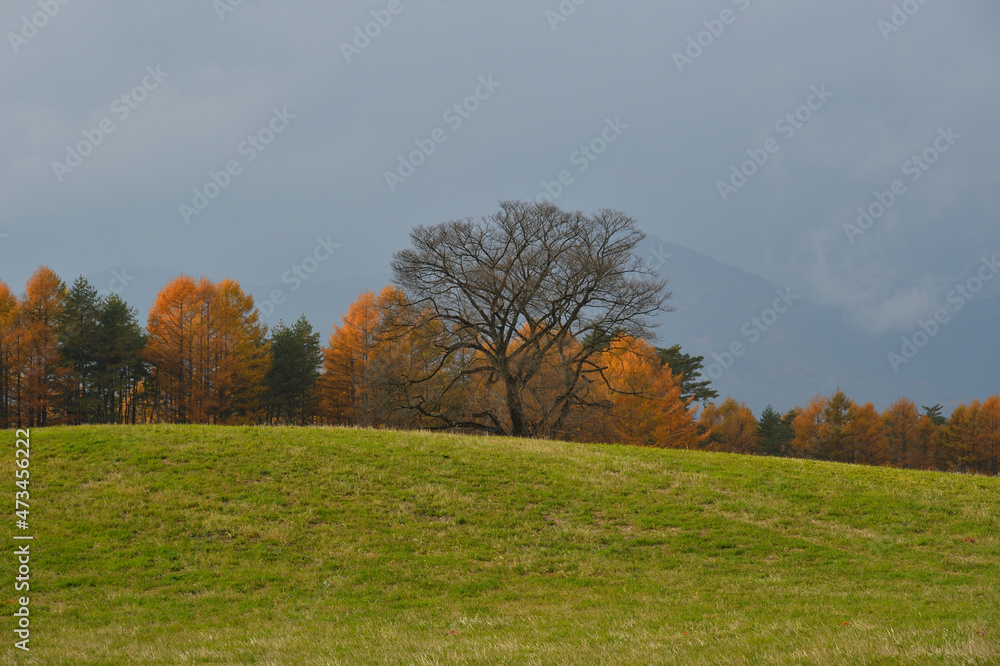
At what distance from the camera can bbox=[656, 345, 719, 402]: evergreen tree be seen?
70.8 metres

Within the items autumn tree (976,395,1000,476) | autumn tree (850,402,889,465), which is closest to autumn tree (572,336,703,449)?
autumn tree (850,402,889,465)

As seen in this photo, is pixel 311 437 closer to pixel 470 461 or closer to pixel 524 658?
pixel 470 461

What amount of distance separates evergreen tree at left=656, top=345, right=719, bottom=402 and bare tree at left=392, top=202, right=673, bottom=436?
34.9 metres

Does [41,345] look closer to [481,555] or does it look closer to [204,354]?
[204,354]

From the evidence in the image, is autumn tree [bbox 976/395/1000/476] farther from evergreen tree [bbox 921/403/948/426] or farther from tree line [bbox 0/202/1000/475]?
evergreen tree [bbox 921/403/948/426]

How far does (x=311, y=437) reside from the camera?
68.8 feet

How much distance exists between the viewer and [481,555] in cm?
1336

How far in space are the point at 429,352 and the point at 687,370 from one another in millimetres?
45836

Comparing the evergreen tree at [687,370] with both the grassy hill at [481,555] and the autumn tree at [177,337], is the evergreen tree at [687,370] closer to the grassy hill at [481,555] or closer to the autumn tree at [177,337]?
the autumn tree at [177,337]

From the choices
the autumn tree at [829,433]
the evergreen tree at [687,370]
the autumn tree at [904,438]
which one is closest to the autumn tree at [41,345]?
the evergreen tree at [687,370]

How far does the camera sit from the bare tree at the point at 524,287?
3500cm

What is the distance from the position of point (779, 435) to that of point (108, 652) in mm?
87319

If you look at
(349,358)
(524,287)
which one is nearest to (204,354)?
(349,358)

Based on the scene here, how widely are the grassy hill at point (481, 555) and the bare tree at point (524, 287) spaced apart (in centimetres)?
1427
